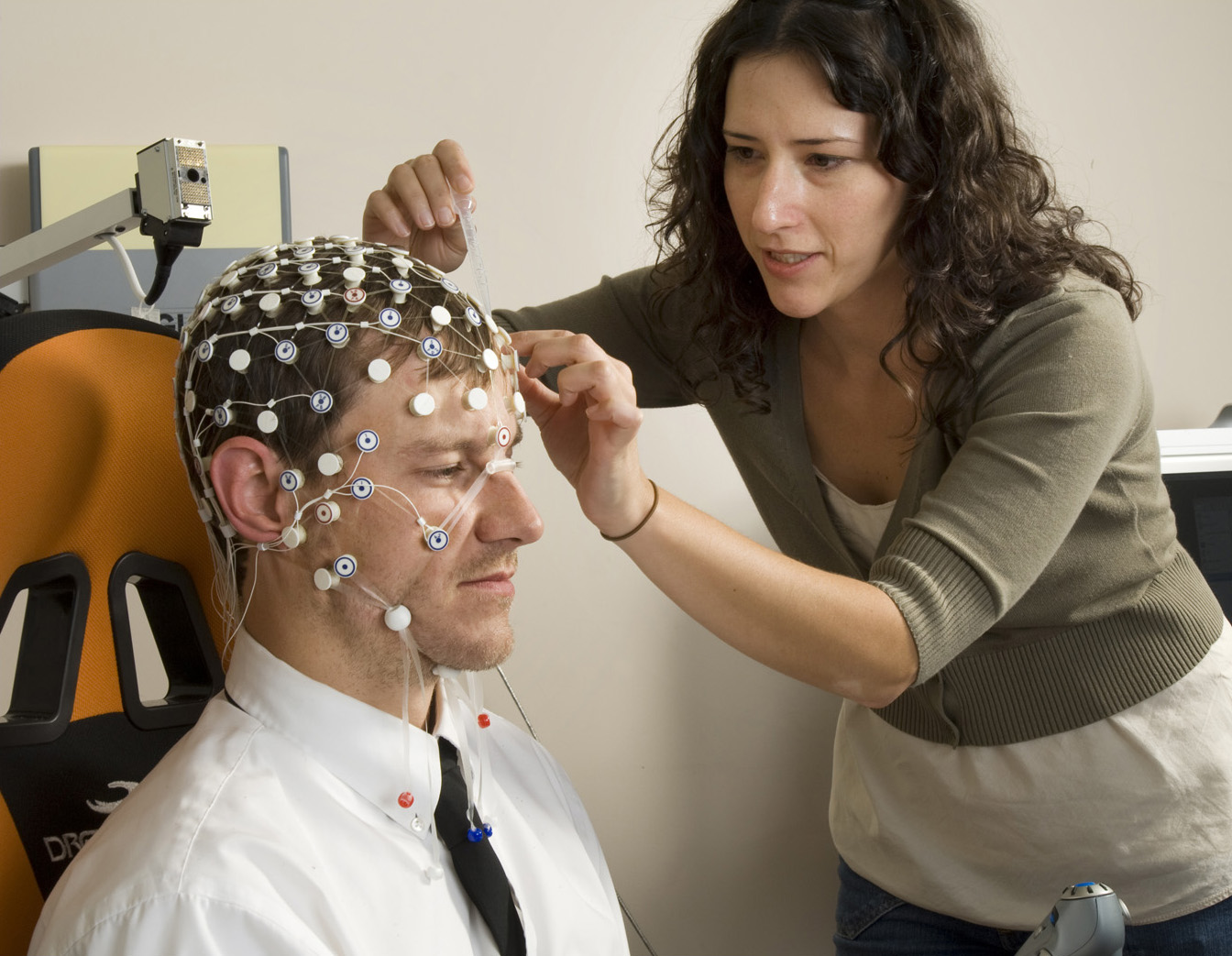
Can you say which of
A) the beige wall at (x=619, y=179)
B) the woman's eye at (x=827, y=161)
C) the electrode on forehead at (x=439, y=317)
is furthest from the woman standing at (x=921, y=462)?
the beige wall at (x=619, y=179)

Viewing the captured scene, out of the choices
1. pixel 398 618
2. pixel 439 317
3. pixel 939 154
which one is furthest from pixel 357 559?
pixel 939 154

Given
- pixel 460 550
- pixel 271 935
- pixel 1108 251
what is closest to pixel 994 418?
pixel 1108 251

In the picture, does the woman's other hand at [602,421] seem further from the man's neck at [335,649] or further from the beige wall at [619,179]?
the beige wall at [619,179]

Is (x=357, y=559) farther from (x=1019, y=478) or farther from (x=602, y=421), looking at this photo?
(x=1019, y=478)

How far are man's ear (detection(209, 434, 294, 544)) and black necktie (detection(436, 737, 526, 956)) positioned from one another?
28cm

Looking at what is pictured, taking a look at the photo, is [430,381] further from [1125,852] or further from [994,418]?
[1125,852]

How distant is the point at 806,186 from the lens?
1176 millimetres

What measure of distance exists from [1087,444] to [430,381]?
66 centimetres

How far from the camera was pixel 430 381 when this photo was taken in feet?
3.18

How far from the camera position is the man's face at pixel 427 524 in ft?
3.11

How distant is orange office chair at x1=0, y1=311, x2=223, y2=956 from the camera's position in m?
0.93

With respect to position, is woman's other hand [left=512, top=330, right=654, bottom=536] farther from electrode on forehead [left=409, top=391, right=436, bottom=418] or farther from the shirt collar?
the shirt collar

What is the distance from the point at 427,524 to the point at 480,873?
1.06ft

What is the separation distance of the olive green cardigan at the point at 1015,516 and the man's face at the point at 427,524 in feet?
1.29
